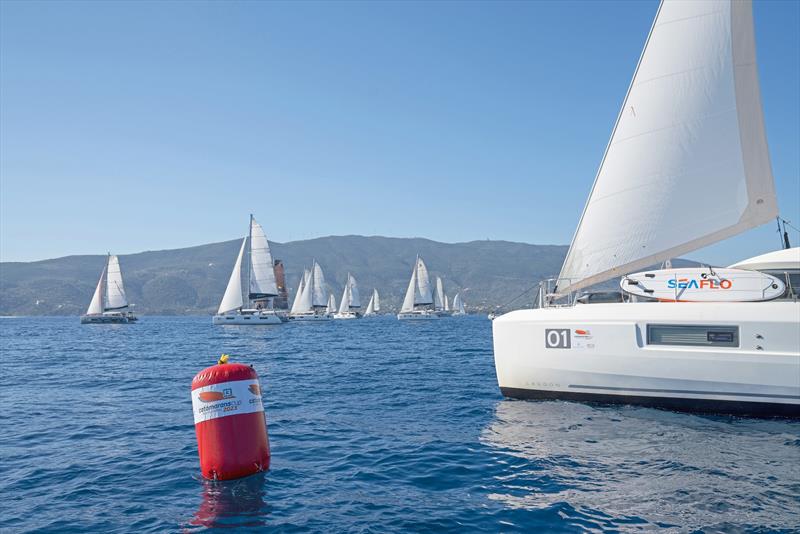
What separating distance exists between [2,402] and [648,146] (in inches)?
729

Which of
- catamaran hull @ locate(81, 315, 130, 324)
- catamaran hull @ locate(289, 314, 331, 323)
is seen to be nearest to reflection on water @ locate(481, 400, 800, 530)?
catamaran hull @ locate(289, 314, 331, 323)

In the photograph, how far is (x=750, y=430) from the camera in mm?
9664

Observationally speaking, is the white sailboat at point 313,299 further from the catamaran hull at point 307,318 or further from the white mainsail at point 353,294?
the white mainsail at point 353,294

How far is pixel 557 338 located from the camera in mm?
11516

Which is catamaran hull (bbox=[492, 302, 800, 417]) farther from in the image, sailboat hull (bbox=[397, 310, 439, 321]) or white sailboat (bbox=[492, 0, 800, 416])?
sailboat hull (bbox=[397, 310, 439, 321])

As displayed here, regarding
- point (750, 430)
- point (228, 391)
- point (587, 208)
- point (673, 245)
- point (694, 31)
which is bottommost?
point (750, 430)

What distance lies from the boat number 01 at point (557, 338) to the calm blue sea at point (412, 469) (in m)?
1.40

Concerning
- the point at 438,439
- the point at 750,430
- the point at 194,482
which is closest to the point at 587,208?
the point at 750,430

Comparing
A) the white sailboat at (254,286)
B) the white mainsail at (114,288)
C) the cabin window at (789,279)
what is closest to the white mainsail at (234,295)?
the white sailboat at (254,286)

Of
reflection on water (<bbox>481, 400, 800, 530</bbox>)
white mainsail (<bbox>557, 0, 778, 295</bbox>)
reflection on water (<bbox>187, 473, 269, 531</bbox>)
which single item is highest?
white mainsail (<bbox>557, 0, 778, 295</bbox>)

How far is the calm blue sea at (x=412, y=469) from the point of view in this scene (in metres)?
6.36

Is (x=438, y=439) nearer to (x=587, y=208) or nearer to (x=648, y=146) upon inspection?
(x=587, y=208)

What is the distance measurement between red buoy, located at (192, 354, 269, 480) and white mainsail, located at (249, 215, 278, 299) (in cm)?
6451

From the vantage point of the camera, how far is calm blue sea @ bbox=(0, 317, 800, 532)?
636 cm
